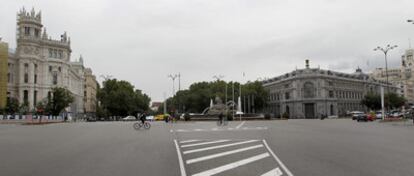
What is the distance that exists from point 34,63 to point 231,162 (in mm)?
84225

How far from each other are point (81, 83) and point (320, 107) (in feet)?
262

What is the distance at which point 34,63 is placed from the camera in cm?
8344

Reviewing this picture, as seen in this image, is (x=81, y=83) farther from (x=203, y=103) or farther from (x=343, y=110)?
(x=343, y=110)

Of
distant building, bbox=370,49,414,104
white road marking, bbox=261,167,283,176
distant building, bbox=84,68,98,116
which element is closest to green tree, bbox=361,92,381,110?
distant building, bbox=370,49,414,104

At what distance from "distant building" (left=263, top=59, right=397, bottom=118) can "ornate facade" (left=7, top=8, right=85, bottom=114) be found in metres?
72.8

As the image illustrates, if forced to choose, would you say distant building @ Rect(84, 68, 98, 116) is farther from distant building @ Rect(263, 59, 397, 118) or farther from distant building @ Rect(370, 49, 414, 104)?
distant building @ Rect(370, 49, 414, 104)

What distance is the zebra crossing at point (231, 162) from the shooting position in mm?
8680

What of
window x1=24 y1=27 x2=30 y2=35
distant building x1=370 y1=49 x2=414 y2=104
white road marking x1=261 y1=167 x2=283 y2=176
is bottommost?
white road marking x1=261 y1=167 x2=283 y2=176

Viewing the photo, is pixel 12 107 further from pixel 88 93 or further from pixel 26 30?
pixel 88 93

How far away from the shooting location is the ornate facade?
3216 inches

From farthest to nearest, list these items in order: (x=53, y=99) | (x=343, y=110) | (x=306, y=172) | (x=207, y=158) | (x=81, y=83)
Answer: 1. (x=343, y=110)
2. (x=81, y=83)
3. (x=53, y=99)
4. (x=207, y=158)
5. (x=306, y=172)

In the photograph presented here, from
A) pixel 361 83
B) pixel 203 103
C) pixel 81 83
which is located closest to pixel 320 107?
pixel 361 83

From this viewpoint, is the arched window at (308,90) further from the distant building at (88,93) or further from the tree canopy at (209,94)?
the distant building at (88,93)

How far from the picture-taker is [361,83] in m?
141
